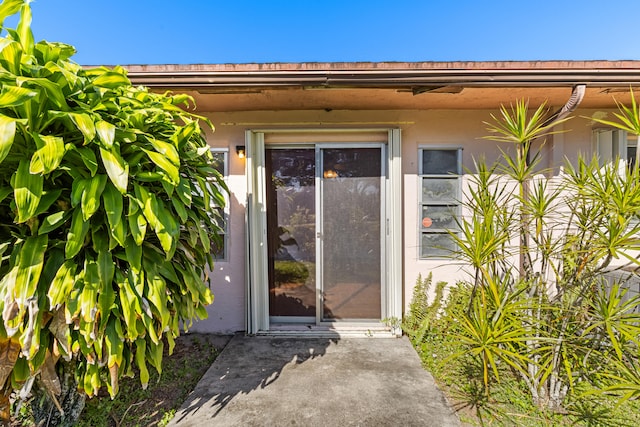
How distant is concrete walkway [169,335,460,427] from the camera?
2.20 meters

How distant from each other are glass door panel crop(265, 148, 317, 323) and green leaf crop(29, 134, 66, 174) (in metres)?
2.46

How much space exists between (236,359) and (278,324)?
85 cm

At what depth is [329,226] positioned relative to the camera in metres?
3.79

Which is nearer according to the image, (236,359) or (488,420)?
(488,420)

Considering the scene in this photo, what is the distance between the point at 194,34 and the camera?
739 centimetres

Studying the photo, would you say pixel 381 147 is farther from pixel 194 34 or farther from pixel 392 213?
pixel 194 34

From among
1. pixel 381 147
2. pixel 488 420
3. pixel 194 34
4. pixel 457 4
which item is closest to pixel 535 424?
pixel 488 420

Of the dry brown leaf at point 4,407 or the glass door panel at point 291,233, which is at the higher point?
the glass door panel at point 291,233

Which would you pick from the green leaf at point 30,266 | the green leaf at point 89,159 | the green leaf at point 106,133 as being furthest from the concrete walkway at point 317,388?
the green leaf at point 106,133

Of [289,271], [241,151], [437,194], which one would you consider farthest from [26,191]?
[437,194]

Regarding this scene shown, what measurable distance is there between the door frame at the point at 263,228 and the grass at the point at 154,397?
Answer: 0.69m

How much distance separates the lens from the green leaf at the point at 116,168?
4.91 ft

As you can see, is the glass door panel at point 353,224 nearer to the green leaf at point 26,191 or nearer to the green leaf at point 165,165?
the green leaf at point 165,165

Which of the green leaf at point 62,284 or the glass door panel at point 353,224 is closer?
the green leaf at point 62,284
